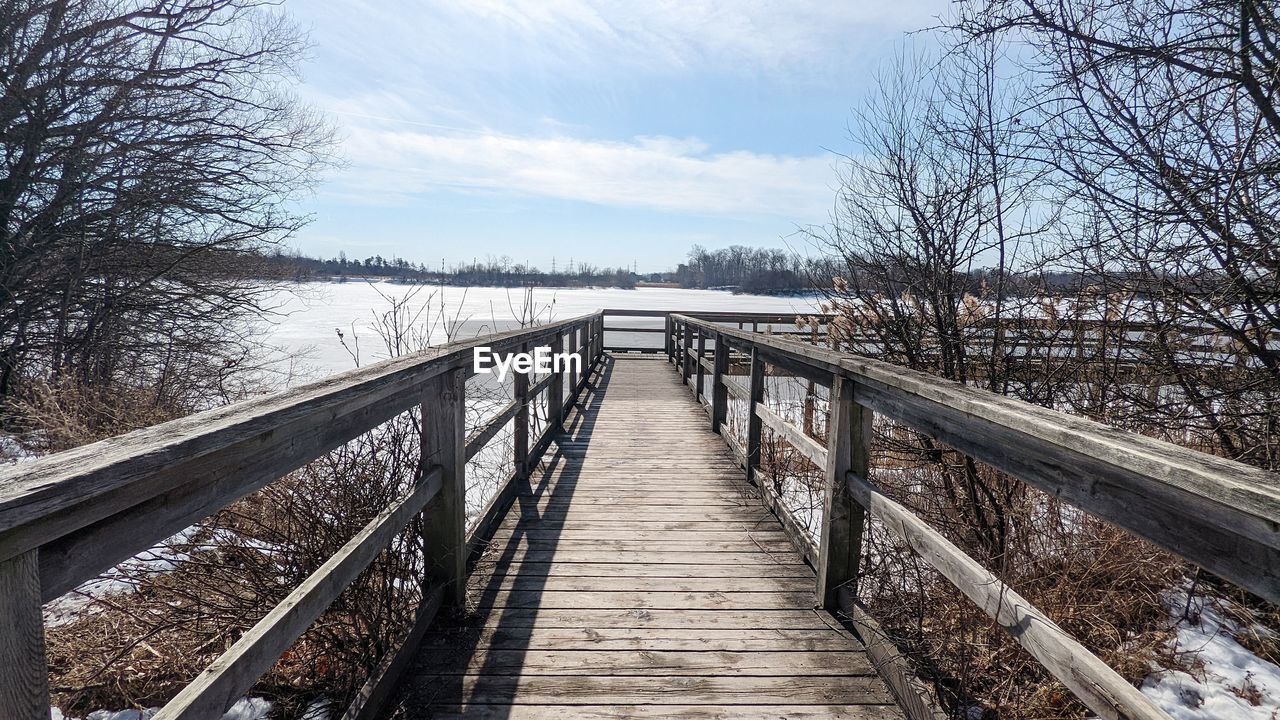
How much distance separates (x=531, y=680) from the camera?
2.03 meters

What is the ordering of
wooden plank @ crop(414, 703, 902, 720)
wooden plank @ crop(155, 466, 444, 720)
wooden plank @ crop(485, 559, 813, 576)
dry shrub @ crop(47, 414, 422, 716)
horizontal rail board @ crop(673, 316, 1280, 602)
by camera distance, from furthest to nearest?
wooden plank @ crop(485, 559, 813, 576), dry shrub @ crop(47, 414, 422, 716), wooden plank @ crop(414, 703, 902, 720), wooden plank @ crop(155, 466, 444, 720), horizontal rail board @ crop(673, 316, 1280, 602)

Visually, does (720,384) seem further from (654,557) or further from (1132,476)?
(1132,476)

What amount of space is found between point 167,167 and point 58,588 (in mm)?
9034

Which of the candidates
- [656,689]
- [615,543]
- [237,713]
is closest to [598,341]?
[615,543]

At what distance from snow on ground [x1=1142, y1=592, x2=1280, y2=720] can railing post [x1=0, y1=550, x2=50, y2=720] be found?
321 centimetres

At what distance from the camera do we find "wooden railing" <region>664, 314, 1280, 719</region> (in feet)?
2.95

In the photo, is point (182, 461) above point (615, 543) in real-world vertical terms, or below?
above

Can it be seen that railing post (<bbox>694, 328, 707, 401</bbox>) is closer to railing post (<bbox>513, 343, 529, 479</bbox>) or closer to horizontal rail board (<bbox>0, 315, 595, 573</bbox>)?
railing post (<bbox>513, 343, 529, 479</bbox>)

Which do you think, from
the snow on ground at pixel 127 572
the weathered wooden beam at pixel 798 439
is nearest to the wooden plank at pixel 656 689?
the weathered wooden beam at pixel 798 439

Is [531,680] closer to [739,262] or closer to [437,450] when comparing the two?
[437,450]

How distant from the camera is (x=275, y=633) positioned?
4.21ft

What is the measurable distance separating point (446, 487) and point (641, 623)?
3.16ft

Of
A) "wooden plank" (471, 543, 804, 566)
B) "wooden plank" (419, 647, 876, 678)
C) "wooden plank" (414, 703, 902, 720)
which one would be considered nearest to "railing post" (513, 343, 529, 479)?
"wooden plank" (471, 543, 804, 566)

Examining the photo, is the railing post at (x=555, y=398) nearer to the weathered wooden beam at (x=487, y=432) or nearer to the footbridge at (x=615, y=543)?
the footbridge at (x=615, y=543)
